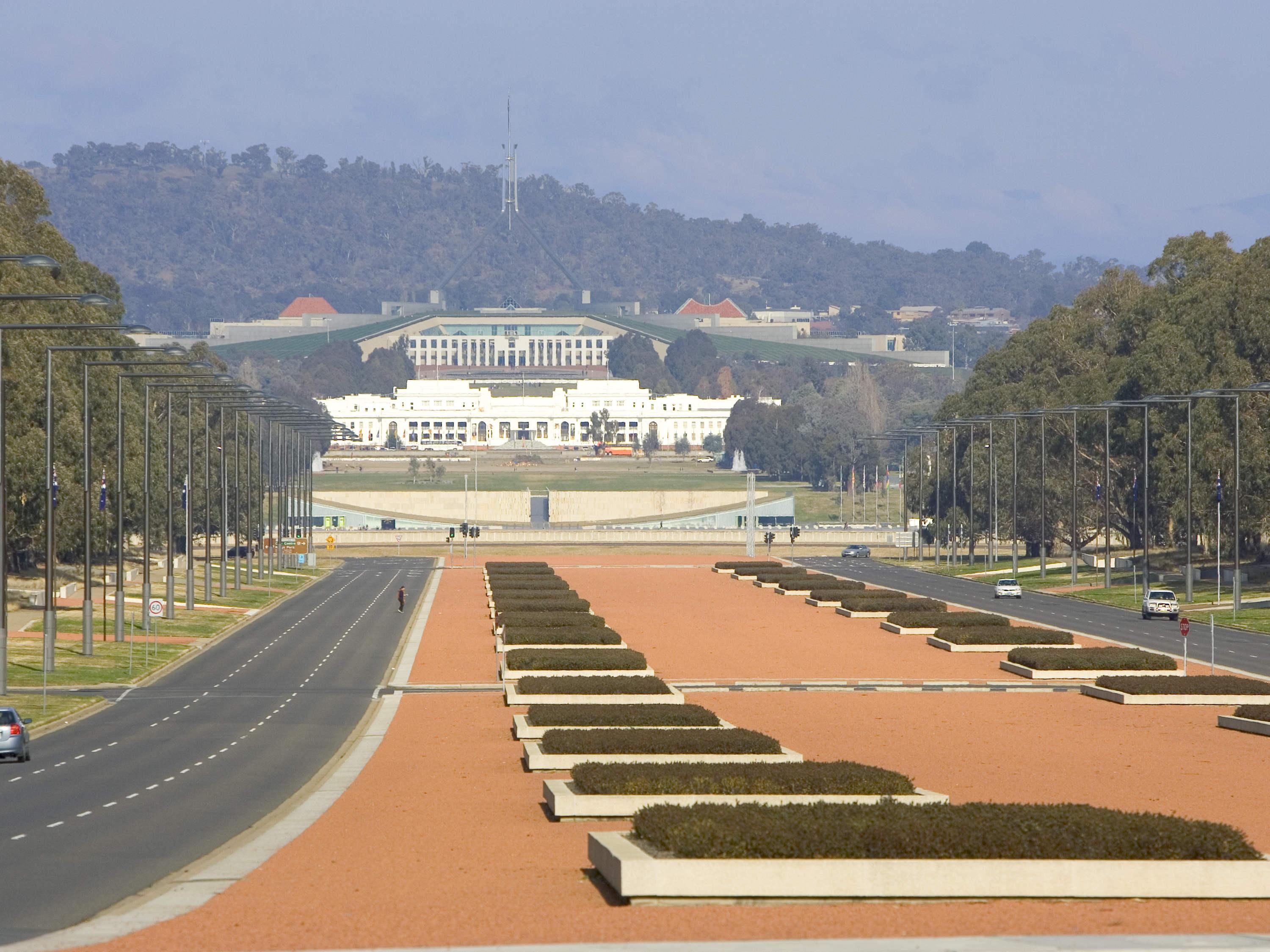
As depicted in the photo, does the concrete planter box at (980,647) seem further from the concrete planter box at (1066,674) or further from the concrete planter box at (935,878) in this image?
the concrete planter box at (935,878)

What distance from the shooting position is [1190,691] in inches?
1922

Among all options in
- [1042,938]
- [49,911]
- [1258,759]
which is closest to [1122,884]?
[1042,938]

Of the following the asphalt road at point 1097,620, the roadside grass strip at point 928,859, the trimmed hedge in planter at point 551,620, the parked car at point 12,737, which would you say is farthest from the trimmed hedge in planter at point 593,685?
the roadside grass strip at point 928,859

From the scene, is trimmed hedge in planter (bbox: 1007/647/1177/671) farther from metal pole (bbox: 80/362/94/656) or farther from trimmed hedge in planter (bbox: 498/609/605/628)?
metal pole (bbox: 80/362/94/656)

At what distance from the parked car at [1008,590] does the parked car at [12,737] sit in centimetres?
6615

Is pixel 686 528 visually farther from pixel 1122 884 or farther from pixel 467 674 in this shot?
pixel 1122 884

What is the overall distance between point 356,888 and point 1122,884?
8.67 m

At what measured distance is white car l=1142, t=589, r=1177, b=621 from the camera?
83.3 metres

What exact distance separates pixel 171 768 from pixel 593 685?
13751 mm

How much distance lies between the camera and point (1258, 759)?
123 feet

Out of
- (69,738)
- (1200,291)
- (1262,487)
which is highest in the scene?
(1200,291)

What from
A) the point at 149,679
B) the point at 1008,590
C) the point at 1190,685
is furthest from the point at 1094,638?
the point at 149,679

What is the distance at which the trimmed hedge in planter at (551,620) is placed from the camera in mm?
67500

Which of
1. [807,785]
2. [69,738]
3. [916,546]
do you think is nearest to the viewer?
[807,785]
